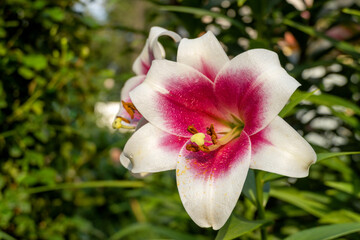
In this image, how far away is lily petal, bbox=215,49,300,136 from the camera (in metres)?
0.56

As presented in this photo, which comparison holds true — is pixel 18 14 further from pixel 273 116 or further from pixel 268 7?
pixel 273 116

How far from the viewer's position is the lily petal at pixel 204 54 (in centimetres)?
62

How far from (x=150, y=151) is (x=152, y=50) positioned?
0.62 ft

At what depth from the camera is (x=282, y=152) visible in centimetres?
55

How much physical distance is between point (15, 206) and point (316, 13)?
1.13 m

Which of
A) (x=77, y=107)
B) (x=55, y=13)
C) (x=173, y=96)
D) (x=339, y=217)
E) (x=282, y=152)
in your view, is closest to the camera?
Answer: (x=282, y=152)

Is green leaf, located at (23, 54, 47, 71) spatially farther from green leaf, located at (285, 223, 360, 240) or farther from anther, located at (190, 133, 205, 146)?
green leaf, located at (285, 223, 360, 240)

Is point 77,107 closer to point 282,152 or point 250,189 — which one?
point 250,189

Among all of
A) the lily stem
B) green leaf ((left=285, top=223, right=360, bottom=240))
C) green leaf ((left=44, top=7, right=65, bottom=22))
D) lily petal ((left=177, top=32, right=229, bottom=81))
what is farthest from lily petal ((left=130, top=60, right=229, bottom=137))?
green leaf ((left=44, top=7, right=65, bottom=22))

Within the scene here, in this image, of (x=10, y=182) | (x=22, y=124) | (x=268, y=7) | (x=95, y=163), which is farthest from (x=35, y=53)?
(x=268, y=7)

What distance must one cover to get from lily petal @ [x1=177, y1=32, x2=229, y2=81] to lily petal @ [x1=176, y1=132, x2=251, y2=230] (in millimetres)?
117

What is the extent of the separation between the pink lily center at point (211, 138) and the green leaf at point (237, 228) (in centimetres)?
12

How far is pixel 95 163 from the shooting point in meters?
1.63

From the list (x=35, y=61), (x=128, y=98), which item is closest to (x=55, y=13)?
(x=35, y=61)
